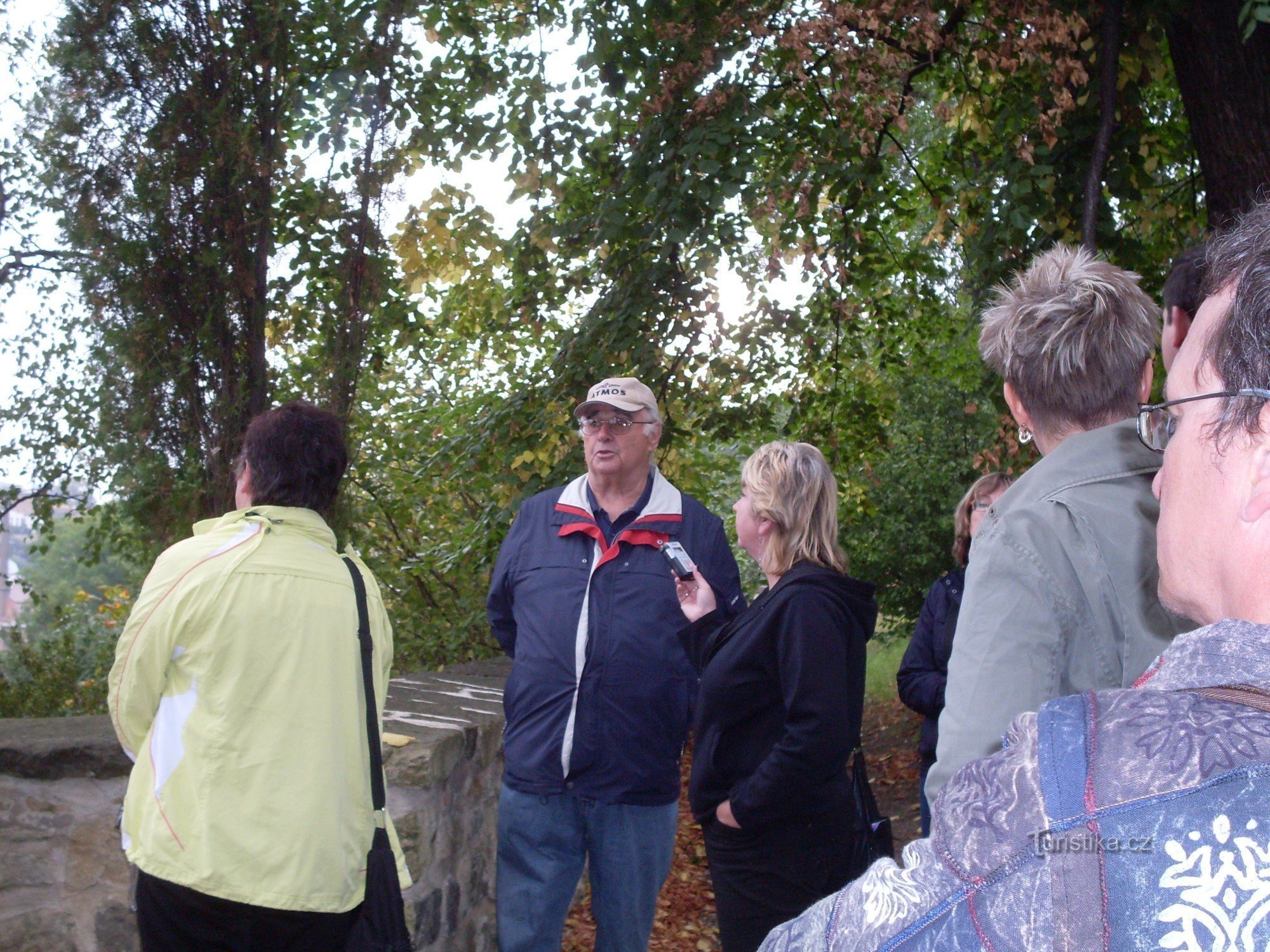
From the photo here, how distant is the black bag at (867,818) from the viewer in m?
2.74

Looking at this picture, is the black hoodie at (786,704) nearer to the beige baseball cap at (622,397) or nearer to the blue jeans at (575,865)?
the blue jeans at (575,865)

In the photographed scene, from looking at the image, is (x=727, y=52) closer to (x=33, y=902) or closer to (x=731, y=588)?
(x=731, y=588)

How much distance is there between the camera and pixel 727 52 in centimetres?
508

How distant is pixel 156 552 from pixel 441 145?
104 inches

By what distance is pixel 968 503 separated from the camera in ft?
12.9

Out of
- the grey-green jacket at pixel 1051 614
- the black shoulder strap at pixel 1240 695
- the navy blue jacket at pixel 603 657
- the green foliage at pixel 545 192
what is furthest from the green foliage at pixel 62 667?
the black shoulder strap at pixel 1240 695

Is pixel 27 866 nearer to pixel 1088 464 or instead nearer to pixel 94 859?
pixel 94 859

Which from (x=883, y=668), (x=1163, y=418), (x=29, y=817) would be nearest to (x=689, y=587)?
(x=29, y=817)

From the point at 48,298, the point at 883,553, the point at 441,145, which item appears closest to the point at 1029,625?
the point at 441,145

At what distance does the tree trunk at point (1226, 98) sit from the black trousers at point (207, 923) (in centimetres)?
404

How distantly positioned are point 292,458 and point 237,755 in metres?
0.67

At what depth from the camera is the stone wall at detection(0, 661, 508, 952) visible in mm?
2828

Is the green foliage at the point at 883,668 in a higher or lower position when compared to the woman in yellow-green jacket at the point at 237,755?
lower

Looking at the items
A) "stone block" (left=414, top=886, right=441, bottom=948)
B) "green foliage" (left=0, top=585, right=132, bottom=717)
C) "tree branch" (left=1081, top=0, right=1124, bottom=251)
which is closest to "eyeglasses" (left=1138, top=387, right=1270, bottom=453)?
"stone block" (left=414, top=886, right=441, bottom=948)
